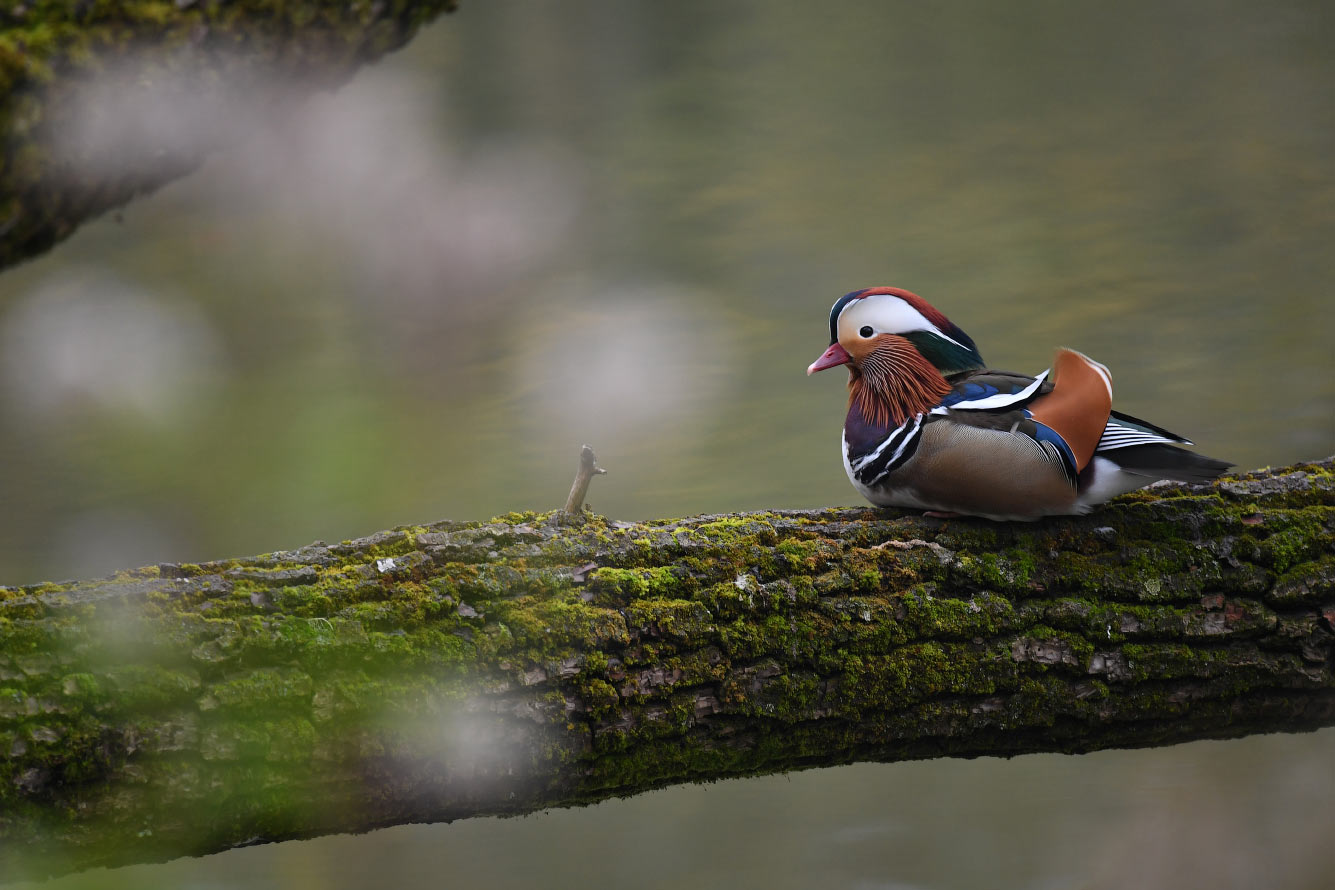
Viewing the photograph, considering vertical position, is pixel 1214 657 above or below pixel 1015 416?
below

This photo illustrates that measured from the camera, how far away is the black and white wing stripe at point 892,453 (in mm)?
937

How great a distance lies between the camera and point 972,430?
92 centimetres

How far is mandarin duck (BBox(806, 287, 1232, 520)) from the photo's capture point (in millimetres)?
893

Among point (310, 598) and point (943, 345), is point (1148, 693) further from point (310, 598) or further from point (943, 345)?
point (310, 598)

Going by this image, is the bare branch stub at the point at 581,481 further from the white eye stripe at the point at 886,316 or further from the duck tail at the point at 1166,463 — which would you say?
the duck tail at the point at 1166,463

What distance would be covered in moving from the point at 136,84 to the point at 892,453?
657 mm

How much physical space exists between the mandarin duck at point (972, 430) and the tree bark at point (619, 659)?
0.12 ft

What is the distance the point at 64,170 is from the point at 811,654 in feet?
1.89

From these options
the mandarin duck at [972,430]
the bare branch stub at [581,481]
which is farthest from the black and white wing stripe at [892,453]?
the bare branch stub at [581,481]

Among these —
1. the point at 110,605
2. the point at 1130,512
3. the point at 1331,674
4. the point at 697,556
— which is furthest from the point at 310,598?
the point at 1331,674

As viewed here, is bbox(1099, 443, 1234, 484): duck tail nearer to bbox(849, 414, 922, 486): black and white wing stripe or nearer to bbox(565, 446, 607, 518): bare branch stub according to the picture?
bbox(849, 414, 922, 486): black and white wing stripe

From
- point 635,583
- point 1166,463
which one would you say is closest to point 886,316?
point 1166,463

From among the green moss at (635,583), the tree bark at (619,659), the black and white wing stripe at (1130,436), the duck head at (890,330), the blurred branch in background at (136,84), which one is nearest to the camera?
the blurred branch in background at (136,84)

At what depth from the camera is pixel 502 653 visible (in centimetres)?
75
